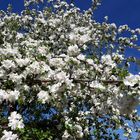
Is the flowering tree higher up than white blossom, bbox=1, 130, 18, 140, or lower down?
higher up

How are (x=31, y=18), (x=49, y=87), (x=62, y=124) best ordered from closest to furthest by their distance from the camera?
1. (x=49, y=87)
2. (x=62, y=124)
3. (x=31, y=18)

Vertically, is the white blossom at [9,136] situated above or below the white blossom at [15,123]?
below

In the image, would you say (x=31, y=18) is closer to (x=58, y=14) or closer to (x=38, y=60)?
(x=58, y=14)

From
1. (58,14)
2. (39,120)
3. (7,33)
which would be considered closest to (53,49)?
(7,33)

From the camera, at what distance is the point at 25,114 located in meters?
13.2

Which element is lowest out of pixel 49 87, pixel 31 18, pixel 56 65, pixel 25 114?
pixel 49 87

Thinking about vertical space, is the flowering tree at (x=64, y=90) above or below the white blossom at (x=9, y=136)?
above

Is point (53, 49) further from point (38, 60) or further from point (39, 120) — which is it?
point (38, 60)

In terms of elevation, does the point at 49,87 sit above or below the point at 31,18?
below

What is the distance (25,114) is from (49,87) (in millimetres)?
4506

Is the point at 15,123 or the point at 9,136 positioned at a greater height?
the point at 15,123

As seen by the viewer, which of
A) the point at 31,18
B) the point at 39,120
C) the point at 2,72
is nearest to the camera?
the point at 2,72

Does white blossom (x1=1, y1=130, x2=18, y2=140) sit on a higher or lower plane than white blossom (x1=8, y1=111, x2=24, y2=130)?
lower

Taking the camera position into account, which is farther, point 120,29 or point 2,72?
point 120,29
